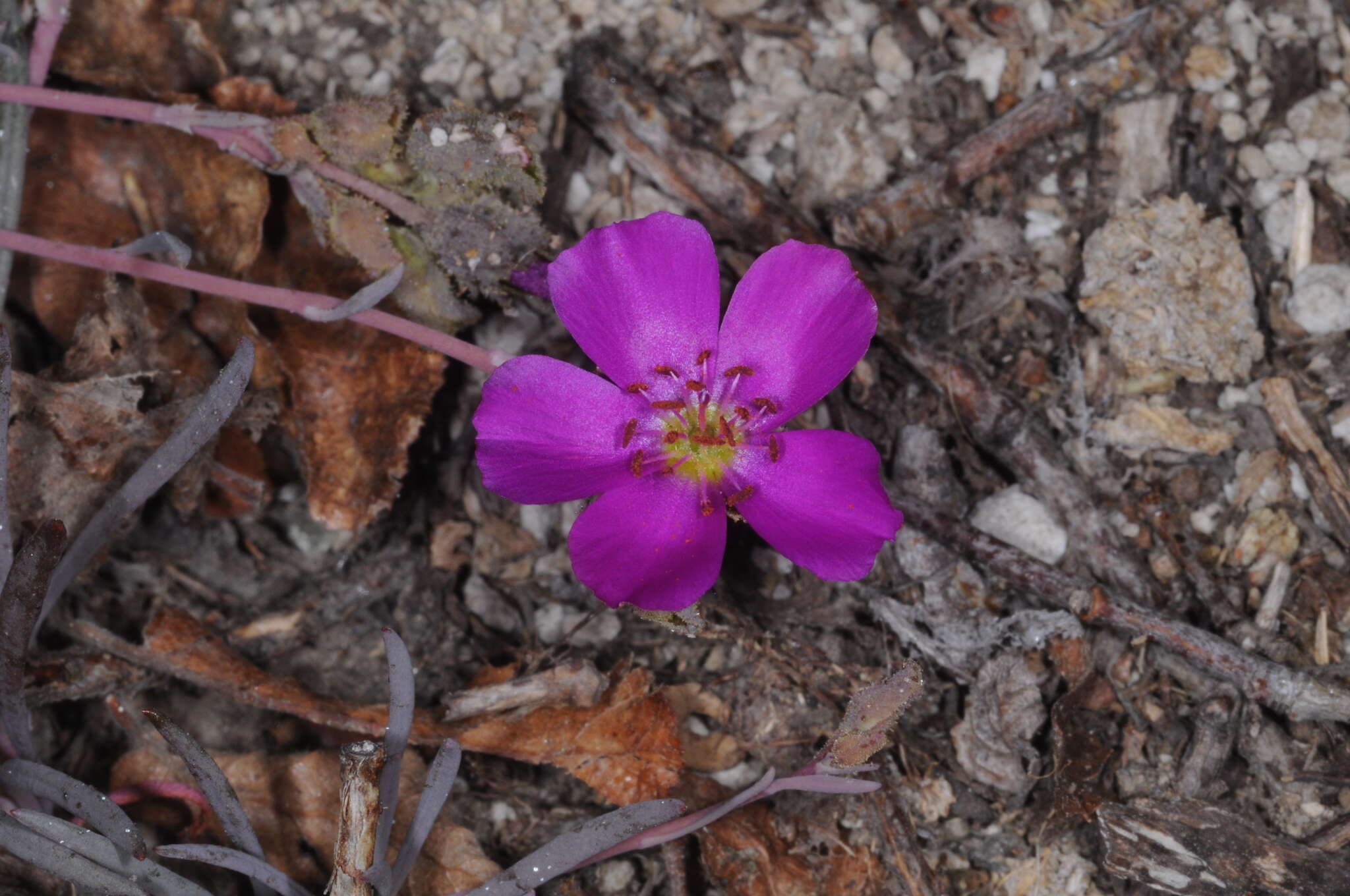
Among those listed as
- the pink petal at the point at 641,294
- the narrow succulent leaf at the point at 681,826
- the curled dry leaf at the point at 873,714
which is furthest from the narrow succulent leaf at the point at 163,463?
the curled dry leaf at the point at 873,714

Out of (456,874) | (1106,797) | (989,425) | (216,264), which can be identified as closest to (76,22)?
(216,264)

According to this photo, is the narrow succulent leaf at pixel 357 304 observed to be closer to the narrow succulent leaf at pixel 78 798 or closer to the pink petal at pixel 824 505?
the pink petal at pixel 824 505

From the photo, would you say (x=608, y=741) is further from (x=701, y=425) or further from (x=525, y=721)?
(x=701, y=425)

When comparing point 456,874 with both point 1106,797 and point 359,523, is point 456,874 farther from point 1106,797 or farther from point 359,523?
point 1106,797

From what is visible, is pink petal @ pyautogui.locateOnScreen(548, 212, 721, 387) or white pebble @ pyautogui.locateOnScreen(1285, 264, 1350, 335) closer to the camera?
pink petal @ pyautogui.locateOnScreen(548, 212, 721, 387)

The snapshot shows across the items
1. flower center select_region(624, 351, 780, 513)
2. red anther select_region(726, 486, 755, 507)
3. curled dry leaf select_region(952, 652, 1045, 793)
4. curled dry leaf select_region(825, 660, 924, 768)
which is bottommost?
curled dry leaf select_region(952, 652, 1045, 793)

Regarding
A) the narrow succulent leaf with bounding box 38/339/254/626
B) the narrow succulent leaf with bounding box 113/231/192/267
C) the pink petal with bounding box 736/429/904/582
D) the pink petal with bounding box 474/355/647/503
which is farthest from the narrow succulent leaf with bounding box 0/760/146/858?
the pink petal with bounding box 736/429/904/582

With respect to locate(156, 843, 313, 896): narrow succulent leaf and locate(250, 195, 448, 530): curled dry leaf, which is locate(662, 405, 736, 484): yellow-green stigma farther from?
locate(156, 843, 313, 896): narrow succulent leaf
